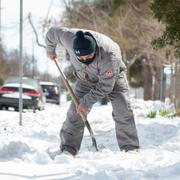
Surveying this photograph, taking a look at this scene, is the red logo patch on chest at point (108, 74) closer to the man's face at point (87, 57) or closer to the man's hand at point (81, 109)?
the man's face at point (87, 57)

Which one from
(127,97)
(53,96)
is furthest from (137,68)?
(127,97)

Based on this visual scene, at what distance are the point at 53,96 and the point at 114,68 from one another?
28407 mm

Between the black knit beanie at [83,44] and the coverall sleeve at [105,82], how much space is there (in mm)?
273

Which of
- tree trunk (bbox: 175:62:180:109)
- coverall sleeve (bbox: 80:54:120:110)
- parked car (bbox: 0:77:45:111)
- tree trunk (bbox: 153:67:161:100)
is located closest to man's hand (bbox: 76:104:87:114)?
coverall sleeve (bbox: 80:54:120:110)

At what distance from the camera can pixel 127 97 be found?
23.0ft

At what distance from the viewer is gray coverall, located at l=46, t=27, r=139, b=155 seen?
631 centimetres

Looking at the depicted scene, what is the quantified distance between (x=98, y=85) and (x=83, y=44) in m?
0.59

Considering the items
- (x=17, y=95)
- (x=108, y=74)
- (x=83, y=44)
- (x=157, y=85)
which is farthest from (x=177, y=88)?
(x=157, y=85)

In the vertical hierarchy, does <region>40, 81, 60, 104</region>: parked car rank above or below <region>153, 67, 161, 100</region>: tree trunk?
below

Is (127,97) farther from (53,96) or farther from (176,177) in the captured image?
(53,96)

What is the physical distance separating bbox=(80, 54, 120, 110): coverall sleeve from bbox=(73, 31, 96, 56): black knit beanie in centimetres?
27

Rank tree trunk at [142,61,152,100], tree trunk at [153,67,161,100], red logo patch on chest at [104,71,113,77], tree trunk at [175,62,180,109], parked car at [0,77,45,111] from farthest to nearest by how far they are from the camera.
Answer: tree trunk at [142,61,152,100], tree trunk at [153,67,161,100], parked car at [0,77,45,111], tree trunk at [175,62,180,109], red logo patch on chest at [104,71,113,77]

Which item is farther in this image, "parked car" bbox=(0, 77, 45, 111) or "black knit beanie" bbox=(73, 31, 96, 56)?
"parked car" bbox=(0, 77, 45, 111)

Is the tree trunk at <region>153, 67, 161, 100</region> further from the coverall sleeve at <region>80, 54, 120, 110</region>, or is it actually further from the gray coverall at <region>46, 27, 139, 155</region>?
the coverall sleeve at <region>80, 54, 120, 110</region>
